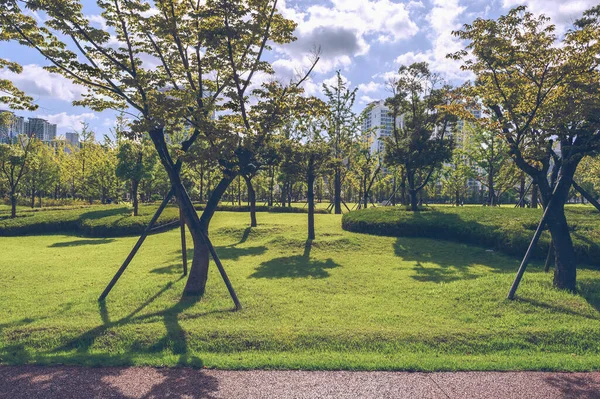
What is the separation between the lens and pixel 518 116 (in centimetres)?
916

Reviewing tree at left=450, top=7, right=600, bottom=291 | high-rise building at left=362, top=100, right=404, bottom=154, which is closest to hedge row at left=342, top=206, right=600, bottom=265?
tree at left=450, top=7, right=600, bottom=291

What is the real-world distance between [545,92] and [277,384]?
901cm

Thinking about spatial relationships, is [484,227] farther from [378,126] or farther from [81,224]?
[81,224]

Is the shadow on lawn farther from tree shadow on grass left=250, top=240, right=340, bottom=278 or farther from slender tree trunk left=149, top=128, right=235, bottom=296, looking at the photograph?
tree shadow on grass left=250, top=240, right=340, bottom=278

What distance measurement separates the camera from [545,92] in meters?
8.60

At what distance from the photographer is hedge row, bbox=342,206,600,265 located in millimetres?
11758

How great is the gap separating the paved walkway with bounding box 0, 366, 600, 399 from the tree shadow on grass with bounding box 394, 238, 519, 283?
508 centimetres

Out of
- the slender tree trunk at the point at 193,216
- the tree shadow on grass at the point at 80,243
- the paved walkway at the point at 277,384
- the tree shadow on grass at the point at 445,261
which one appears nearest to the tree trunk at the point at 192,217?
the slender tree trunk at the point at 193,216

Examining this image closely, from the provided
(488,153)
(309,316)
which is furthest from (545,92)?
(488,153)

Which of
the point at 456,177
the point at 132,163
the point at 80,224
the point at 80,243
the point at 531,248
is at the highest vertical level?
the point at 456,177

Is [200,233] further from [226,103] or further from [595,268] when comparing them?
[595,268]

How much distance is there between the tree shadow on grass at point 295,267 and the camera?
34.7 feet

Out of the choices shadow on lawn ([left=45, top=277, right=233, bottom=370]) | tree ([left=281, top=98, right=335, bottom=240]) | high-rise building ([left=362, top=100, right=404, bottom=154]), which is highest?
high-rise building ([left=362, top=100, right=404, bottom=154])

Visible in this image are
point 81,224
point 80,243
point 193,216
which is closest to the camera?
point 193,216
